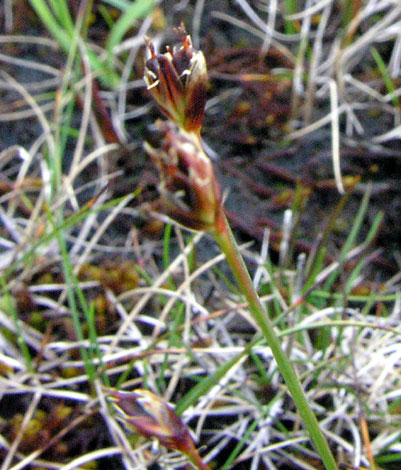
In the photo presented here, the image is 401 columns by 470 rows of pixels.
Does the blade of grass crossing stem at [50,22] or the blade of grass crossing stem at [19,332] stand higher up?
the blade of grass crossing stem at [50,22]

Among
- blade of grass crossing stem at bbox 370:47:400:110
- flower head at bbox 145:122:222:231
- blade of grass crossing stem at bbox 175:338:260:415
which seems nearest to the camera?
flower head at bbox 145:122:222:231

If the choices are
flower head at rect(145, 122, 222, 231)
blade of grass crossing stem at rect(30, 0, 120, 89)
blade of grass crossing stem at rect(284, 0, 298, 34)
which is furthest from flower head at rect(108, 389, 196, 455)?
blade of grass crossing stem at rect(284, 0, 298, 34)

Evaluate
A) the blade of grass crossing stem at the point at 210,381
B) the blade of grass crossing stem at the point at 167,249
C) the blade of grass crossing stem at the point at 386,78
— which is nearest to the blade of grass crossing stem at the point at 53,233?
the blade of grass crossing stem at the point at 167,249

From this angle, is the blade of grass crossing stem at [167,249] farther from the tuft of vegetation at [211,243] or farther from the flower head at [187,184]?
the flower head at [187,184]

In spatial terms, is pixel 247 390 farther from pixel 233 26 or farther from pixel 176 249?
pixel 233 26

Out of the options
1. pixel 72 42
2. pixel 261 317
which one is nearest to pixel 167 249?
pixel 261 317

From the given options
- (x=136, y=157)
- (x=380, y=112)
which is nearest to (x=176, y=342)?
(x=136, y=157)

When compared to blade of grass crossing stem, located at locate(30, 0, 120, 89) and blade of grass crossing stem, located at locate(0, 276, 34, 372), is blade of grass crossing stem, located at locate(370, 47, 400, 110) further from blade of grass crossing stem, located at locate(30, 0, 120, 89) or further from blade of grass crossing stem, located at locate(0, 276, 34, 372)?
blade of grass crossing stem, located at locate(0, 276, 34, 372)
